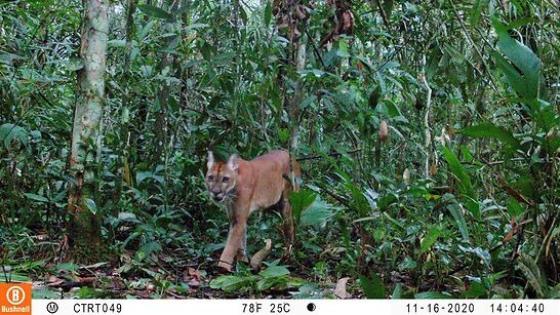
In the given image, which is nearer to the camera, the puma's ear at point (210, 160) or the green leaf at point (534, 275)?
the green leaf at point (534, 275)

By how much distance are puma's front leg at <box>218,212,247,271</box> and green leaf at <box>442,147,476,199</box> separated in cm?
141

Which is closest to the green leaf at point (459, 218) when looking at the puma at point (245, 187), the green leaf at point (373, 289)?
the green leaf at point (373, 289)

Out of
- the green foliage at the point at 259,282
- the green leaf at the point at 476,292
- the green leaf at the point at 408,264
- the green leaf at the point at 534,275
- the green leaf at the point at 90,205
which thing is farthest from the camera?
the green leaf at the point at 90,205

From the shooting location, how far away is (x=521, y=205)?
10.2ft

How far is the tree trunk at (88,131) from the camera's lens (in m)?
3.81

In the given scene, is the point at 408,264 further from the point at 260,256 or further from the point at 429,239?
the point at 260,256

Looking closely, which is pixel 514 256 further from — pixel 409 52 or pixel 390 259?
pixel 409 52

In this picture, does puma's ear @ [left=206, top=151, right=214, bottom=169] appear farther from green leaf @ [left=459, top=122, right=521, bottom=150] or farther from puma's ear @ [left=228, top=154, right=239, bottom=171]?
green leaf @ [left=459, top=122, right=521, bottom=150]

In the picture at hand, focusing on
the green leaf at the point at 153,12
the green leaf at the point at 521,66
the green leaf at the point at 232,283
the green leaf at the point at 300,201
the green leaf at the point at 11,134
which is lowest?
the green leaf at the point at 232,283

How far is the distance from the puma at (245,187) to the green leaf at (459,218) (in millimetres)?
1129

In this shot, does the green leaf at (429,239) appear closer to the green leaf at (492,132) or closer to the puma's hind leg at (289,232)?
the green leaf at (492,132)

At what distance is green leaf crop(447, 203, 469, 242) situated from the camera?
3150mm
